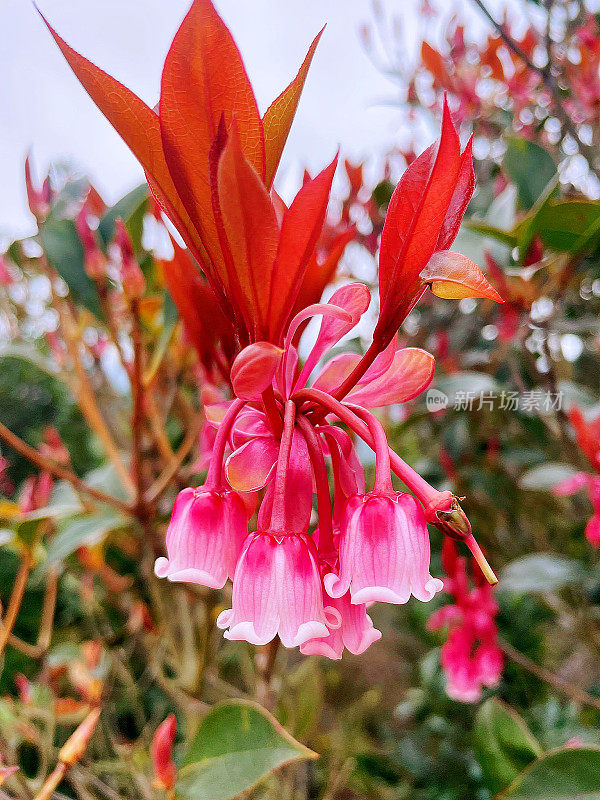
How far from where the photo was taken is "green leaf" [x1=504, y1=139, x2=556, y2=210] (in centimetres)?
77

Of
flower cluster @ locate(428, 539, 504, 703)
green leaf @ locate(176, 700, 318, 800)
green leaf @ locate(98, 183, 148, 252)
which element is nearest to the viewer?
green leaf @ locate(176, 700, 318, 800)

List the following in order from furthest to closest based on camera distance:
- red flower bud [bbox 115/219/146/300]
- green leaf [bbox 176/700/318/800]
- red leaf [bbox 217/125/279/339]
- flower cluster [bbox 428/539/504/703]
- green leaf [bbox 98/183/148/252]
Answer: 1. flower cluster [bbox 428/539/504/703]
2. green leaf [bbox 98/183/148/252]
3. red flower bud [bbox 115/219/146/300]
4. green leaf [bbox 176/700/318/800]
5. red leaf [bbox 217/125/279/339]

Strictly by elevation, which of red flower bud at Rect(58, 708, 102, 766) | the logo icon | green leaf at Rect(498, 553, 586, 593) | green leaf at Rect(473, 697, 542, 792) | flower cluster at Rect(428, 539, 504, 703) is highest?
red flower bud at Rect(58, 708, 102, 766)

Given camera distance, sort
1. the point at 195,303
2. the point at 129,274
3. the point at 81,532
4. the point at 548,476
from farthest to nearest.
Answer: the point at 548,476 → the point at 81,532 → the point at 129,274 → the point at 195,303

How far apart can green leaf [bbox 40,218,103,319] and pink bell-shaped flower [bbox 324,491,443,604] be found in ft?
2.04

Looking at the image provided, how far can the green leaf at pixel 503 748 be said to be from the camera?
0.60m

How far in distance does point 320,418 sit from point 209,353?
130 mm

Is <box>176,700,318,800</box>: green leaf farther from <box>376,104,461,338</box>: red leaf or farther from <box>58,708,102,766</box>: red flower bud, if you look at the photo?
<box>376,104,461,338</box>: red leaf

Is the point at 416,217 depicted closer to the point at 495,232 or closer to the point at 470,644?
the point at 495,232

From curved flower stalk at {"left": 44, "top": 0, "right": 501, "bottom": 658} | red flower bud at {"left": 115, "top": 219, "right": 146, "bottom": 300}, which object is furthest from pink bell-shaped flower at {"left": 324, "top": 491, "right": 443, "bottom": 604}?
red flower bud at {"left": 115, "top": 219, "right": 146, "bottom": 300}

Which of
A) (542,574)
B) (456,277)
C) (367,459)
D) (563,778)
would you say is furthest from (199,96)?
(542,574)

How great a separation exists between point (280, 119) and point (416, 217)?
0.33 feet

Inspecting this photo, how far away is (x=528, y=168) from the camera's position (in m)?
0.77

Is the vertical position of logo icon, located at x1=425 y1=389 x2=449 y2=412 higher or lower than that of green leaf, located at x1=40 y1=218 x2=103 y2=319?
lower
